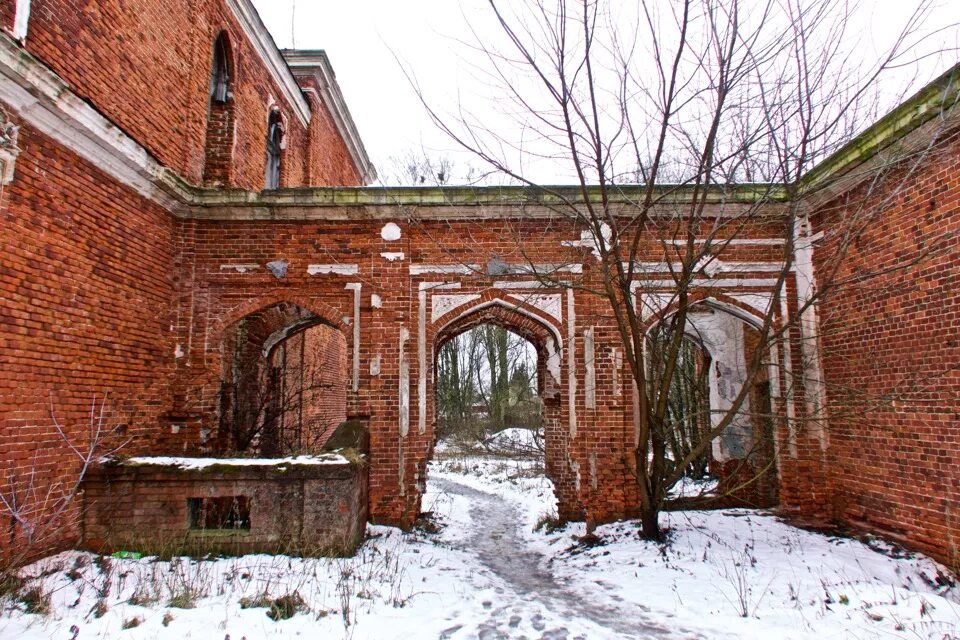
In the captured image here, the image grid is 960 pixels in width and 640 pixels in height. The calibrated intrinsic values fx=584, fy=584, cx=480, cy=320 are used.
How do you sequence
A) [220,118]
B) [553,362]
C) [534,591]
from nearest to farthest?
[534,591] → [553,362] → [220,118]

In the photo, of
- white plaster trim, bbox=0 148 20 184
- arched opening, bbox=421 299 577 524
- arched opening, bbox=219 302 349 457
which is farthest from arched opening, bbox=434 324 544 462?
white plaster trim, bbox=0 148 20 184

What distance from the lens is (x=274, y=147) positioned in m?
12.7

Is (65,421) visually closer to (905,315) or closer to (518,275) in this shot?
(518,275)

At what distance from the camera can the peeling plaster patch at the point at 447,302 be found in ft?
28.6

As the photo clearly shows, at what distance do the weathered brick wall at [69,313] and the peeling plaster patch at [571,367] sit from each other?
5778 millimetres

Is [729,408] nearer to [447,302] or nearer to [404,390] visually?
[447,302]

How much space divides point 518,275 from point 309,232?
10.5 ft

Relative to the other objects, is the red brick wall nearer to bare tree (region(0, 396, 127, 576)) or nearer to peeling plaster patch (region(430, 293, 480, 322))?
bare tree (region(0, 396, 127, 576))

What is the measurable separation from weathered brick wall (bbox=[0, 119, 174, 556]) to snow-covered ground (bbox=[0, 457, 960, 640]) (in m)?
1.30

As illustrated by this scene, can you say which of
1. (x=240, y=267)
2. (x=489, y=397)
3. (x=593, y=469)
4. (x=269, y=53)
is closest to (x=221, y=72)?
(x=269, y=53)

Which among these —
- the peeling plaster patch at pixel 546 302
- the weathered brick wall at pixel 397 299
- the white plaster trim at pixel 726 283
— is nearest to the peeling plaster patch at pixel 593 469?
the weathered brick wall at pixel 397 299

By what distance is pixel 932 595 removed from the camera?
535 cm

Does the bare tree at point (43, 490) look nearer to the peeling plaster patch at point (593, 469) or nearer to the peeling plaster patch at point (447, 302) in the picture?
the peeling plaster patch at point (447, 302)

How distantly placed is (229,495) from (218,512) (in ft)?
3.99
